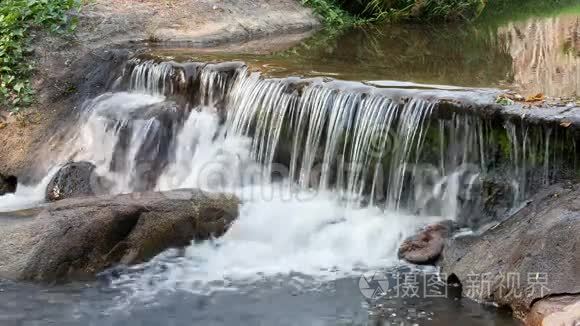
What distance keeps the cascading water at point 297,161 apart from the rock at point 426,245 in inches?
6.7

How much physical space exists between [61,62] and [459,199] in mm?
6515

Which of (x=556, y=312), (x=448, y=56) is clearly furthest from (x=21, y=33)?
(x=556, y=312)

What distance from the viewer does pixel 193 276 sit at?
643 cm

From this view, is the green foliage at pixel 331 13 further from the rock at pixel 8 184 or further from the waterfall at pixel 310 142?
the rock at pixel 8 184

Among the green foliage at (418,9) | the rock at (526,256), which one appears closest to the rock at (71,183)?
the rock at (526,256)

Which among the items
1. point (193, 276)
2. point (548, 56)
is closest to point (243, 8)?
point (548, 56)

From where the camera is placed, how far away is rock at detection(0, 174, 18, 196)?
9141 mm

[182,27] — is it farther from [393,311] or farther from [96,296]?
[393,311]

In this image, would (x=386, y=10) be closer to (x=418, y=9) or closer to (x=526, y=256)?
(x=418, y=9)

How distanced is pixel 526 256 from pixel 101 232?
376 cm

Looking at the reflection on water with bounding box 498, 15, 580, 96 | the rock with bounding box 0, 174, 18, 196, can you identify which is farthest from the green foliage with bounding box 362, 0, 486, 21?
the rock with bounding box 0, 174, 18, 196

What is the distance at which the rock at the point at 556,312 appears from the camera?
15.8 feet

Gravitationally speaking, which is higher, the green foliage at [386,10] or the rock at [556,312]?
the green foliage at [386,10]

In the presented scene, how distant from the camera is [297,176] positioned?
8.15 m
